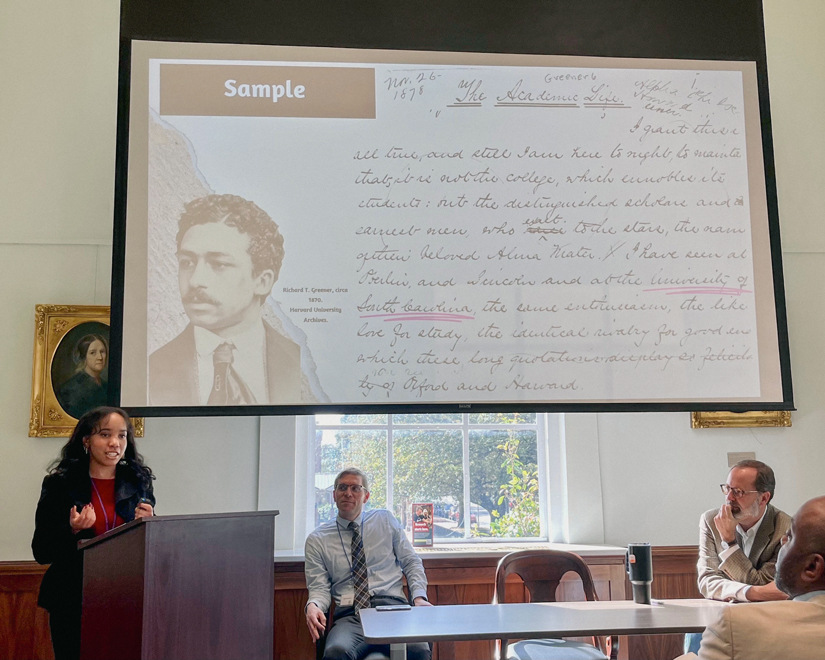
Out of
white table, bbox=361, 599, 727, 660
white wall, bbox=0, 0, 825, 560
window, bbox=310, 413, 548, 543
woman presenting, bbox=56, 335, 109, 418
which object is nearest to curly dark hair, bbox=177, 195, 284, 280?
white wall, bbox=0, 0, 825, 560

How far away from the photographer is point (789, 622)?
154cm

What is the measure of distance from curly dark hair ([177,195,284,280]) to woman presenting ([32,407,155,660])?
1.02m

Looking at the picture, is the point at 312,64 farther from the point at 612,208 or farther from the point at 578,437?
the point at 578,437

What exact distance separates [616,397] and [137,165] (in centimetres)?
244

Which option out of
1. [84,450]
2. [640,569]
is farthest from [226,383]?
[640,569]

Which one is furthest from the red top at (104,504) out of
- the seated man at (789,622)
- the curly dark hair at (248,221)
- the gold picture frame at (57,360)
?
the seated man at (789,622)

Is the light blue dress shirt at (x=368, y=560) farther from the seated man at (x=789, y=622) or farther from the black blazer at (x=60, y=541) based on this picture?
the seated man at (x=789, y=622)

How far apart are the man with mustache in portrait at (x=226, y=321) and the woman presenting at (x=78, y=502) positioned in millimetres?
545

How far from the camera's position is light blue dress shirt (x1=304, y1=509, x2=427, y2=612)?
350cm

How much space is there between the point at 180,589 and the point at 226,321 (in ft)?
5.54

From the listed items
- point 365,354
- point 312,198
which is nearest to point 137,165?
point 312,198

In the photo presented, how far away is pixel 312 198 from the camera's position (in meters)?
3.71

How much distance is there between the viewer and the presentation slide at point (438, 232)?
3.59 metres

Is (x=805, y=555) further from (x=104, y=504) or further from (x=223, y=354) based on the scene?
(x=223, y=354)
